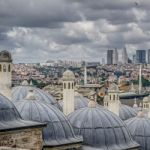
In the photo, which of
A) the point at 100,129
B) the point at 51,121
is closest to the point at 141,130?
the point at 100,129

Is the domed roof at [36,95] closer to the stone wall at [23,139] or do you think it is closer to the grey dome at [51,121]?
the grey dome at [51,121]

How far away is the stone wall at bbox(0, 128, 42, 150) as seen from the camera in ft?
41.4

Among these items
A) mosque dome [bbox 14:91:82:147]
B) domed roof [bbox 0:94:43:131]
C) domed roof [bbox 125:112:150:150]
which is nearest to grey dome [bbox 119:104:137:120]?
domed roof [bbox 125:112:150:150]

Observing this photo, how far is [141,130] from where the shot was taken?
20.2 meters

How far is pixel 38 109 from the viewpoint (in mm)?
16141

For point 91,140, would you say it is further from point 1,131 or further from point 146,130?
point 1,131

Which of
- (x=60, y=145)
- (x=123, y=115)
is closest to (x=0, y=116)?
(x=60, y=145)

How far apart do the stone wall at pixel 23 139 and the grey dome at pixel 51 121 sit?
2.06 meters

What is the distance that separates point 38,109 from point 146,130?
5.57 meters

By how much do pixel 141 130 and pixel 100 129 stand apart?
3.45 meters

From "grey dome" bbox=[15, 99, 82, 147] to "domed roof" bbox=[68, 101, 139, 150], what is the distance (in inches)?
42.5

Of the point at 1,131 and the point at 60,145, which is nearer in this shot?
the point at 1,131

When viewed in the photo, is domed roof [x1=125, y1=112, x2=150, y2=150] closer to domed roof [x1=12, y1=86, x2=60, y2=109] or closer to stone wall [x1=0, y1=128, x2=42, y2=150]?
domed roof [x1=12, y1=86, x2=60, y2=109]

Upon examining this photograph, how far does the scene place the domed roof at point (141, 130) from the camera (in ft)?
65.6
